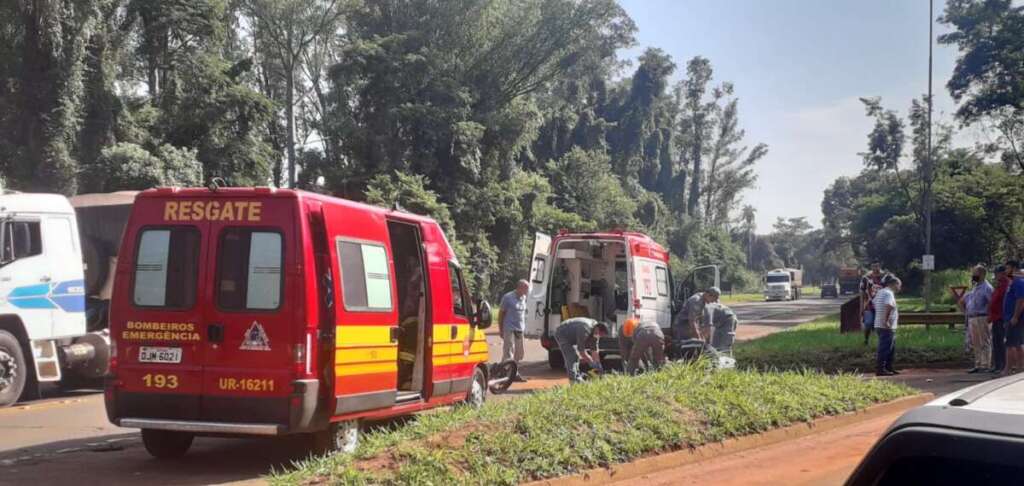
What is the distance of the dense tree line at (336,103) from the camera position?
91.1ft

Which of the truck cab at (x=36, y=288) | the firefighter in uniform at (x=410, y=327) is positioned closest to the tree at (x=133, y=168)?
the truck cab at (x=36, y=288)

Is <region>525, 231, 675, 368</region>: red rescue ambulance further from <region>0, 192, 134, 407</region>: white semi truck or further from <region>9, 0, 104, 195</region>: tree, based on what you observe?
<region>9, 0, 104, 195</region>: tree

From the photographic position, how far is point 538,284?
56.0 ft

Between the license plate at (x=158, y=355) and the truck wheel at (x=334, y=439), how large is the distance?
142 centimetres

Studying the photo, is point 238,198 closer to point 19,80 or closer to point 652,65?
point 19,80

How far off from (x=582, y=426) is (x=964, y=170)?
5105 centimetres

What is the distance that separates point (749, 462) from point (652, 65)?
64.9 meters

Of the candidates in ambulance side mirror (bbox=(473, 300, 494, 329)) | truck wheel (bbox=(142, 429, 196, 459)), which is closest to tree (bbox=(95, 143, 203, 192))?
ambulance side mirror (bbox=(473, 300, 494, 329))

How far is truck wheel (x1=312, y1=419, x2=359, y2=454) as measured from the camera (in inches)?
331

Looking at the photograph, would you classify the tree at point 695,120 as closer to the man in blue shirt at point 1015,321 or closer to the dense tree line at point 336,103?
the dense tree line at point 336,103

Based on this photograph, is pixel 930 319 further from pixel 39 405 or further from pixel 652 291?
pixel 39 405

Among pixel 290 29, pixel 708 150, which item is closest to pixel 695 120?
pixel 708 150

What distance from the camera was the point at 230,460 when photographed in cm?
895

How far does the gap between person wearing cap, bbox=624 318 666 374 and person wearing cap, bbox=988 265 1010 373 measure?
5.73 metres
